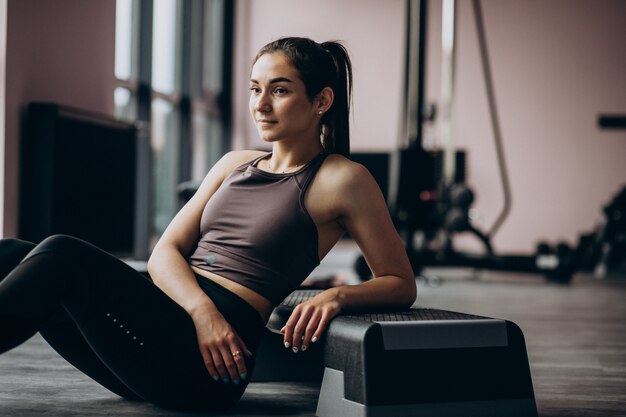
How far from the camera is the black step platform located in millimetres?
1439

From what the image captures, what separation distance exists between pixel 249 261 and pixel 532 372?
1.05m

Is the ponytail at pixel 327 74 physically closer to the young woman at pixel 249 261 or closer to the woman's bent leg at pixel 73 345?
the young woman at pixel 249 261

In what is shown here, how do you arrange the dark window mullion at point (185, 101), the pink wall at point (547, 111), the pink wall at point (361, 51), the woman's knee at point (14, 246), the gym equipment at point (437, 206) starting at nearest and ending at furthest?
the woman's knee at point (14, 246) < the gym equipment at point (437, 206) < the dark window mullion at point (185, 101) < the pink wall at point (547, 111) < the pink wall at point (361, 51)

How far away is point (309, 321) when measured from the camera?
1491 mm

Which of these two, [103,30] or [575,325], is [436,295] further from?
[103,30]

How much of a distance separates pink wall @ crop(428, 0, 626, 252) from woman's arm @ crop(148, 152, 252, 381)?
18.0 ft

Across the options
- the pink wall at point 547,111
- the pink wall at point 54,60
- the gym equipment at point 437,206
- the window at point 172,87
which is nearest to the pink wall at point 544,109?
the pink wall at point 547,111

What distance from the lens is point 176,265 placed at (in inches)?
61.6

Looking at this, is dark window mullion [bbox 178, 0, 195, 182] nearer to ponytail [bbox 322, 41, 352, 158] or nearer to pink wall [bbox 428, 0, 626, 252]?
pink wall [bbox 428, 0, 626, 252]

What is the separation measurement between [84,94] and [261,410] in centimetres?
275

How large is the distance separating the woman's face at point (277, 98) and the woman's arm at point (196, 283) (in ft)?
0.54

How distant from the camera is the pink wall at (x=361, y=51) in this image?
7.09m

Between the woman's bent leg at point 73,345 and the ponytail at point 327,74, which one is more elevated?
the ponytail at point 327,74

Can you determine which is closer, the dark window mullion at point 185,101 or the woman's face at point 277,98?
the woman's face at point 277,98
